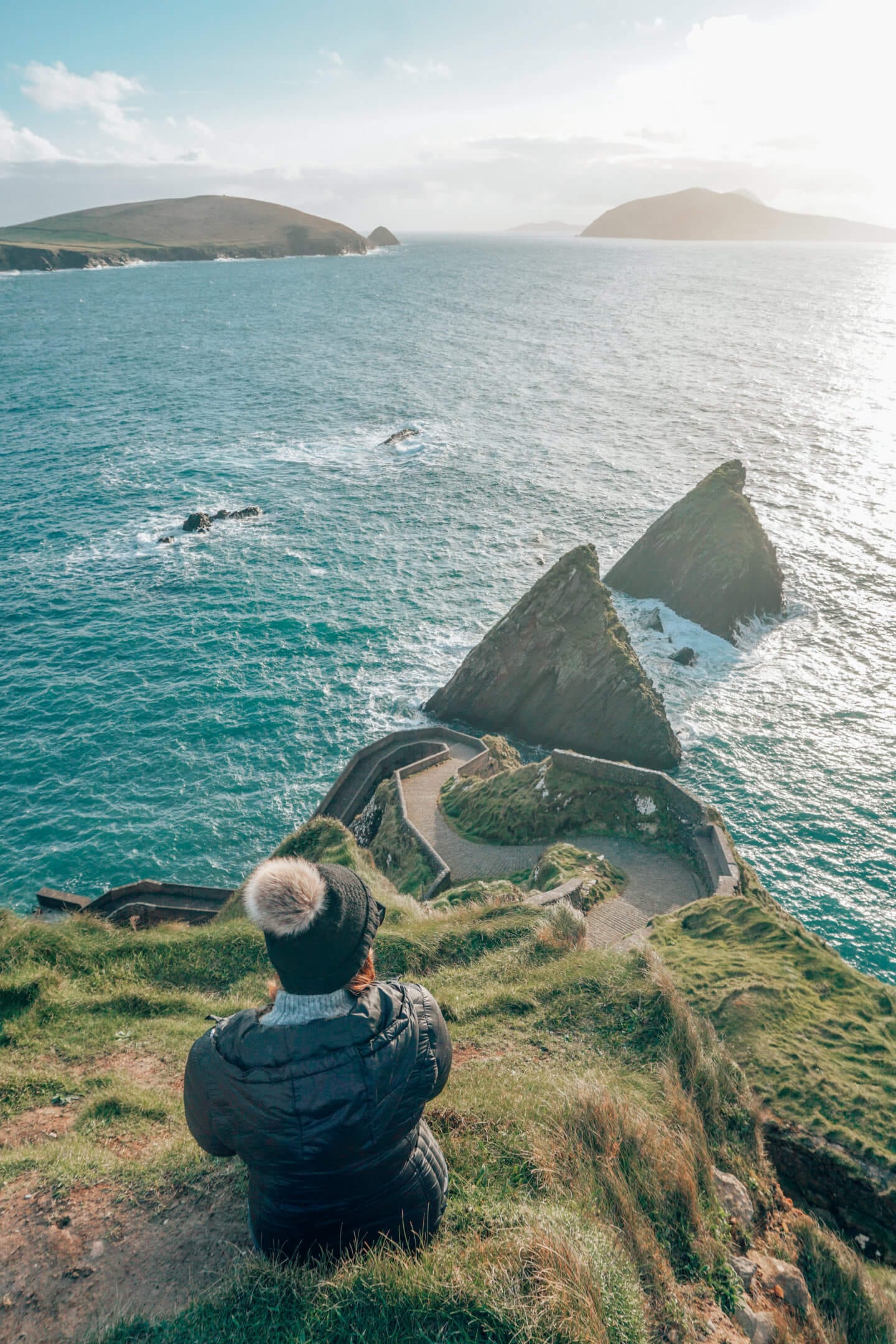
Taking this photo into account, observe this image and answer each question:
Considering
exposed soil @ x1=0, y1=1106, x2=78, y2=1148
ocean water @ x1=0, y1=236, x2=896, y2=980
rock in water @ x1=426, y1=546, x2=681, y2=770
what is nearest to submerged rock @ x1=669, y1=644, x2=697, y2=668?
ocean water @ x1=0, y1=236, x2=896, y2=980

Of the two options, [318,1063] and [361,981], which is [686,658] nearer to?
[361,981]

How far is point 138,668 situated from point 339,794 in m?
15.1

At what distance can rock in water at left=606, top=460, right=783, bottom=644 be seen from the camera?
4234cm

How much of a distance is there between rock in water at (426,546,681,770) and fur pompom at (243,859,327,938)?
2934cm

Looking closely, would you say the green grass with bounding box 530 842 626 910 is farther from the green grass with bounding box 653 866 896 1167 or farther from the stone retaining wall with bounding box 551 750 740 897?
the green grass with bounding box 653 866 896 1167

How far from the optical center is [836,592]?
4506 centimetres

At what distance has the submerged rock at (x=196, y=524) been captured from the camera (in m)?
51.0

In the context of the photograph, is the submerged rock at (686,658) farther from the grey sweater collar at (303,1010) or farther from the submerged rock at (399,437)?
the submerged rock at (399,437)

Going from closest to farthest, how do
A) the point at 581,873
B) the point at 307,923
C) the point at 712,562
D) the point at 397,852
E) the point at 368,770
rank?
the point at 307,923
the point at 581,873
the point at 397,852
the point at 368,770
the point at 712,562

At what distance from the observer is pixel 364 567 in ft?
157

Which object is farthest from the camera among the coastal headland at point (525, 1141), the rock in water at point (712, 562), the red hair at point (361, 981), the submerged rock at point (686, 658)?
the rock in water at point (712, 562)

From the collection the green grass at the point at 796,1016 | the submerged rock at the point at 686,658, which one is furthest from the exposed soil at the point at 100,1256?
the submerged rock at the point at 686,658

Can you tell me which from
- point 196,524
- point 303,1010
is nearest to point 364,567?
point 196,524

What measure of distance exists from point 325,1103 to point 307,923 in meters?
1.01
